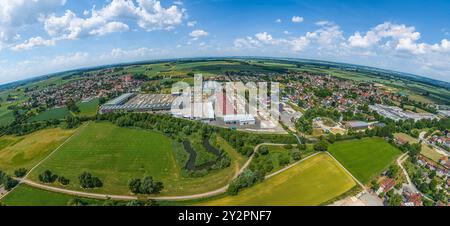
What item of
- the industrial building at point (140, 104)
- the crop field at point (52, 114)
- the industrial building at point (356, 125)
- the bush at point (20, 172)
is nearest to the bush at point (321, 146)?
the industrial building at point (356, 125)

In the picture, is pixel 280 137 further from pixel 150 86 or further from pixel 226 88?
pixel 150 86

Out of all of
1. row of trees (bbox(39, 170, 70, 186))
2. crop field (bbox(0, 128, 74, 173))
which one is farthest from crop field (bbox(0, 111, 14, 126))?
row of trees (bbox(39, 170, 70, 186))

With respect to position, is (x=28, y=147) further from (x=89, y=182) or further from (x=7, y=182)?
(x=89, y=182)

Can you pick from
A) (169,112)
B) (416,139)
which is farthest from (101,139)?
(416,139)

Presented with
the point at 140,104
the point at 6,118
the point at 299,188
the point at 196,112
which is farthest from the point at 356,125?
the point at 6,118

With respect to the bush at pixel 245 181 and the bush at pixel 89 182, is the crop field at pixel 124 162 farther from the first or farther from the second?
the bush at pixel 245 181

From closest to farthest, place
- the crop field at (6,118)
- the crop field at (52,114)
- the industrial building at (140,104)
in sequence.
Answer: the crop field at (6,118)
the crop field at (52,114)
the industrial building at (140,104)

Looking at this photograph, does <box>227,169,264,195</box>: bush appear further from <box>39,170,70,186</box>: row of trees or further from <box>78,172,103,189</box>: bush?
<box>39,170,70,186</box>: row of trees
